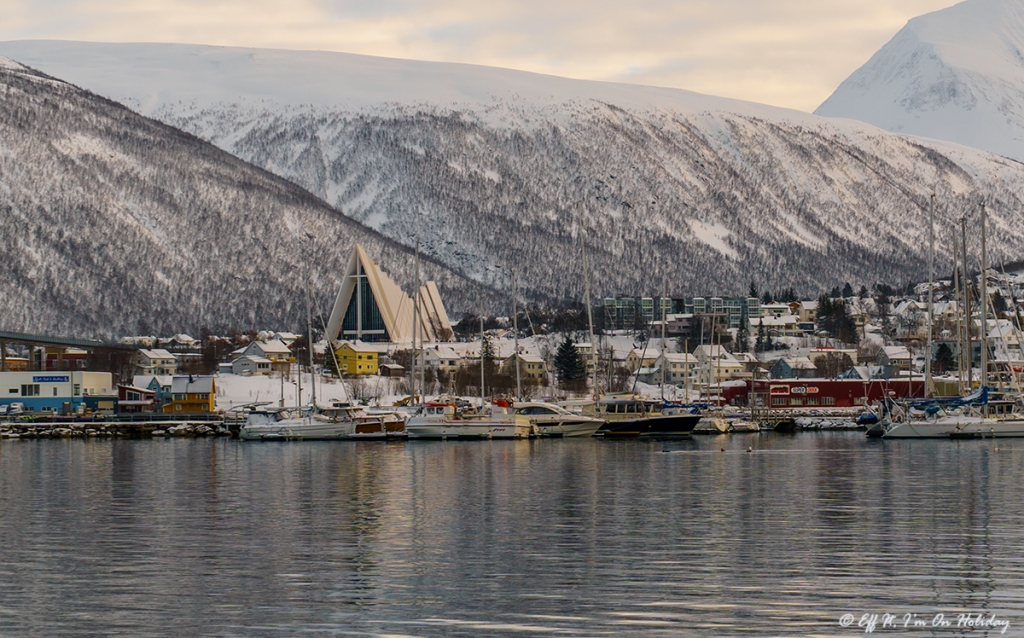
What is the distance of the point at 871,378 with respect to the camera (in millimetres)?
130125

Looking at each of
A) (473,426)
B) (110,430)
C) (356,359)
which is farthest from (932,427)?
(356,359)

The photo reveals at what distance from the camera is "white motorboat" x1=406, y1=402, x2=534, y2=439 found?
81562 millimetres

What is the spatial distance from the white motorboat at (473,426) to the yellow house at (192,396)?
32.1 meters

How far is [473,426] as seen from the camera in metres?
82.1

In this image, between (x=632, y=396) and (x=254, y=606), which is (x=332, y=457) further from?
(x=254, y=606)

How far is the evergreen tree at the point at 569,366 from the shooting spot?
140750mm

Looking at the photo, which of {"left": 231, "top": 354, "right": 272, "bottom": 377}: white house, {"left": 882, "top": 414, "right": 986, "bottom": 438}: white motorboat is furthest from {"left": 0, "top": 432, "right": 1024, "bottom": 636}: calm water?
{"left": 231, "top": 354, "right": 272, "bottom": 377}: white house

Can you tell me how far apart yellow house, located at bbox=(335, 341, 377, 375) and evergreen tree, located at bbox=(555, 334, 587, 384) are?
19.4m

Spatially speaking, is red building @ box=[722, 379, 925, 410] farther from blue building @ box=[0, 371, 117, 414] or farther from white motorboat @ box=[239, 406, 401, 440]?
blue building @ box=[0, 371, 117, 414]

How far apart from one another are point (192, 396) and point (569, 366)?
41.3 m

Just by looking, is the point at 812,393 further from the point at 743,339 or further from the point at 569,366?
the point at 743,339

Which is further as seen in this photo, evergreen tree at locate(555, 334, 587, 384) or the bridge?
evergreen tree at locate(555, 334, 587, 384)

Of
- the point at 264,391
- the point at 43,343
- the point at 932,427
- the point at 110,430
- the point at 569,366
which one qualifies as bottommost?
the point at 932,427

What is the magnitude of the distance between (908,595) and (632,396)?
2600 inches
